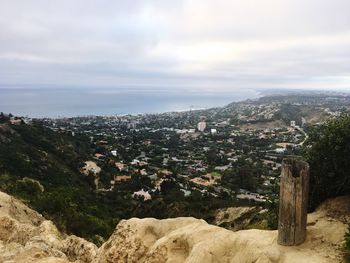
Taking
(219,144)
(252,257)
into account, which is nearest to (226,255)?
(252,257)

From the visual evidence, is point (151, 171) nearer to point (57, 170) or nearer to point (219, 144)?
point (57, 170)

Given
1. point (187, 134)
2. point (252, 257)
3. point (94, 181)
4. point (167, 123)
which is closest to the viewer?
point (252, 257)

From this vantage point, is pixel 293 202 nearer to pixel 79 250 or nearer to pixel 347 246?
pixel 347 246

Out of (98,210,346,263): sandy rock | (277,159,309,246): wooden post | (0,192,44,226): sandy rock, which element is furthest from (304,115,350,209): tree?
(0,192,44,226): sandy rock

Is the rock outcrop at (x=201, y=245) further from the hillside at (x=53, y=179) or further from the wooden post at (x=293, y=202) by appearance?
the hillside at (x=53, y=179)

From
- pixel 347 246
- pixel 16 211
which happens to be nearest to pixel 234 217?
pixel 16 211

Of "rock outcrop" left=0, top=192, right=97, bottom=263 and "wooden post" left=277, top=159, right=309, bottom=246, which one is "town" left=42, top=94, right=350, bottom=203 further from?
"wooden post" left=277, top=159, right=309, bottom=246
